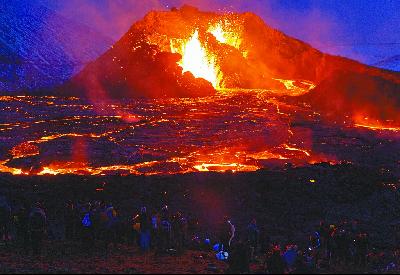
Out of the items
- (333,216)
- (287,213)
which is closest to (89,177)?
(287,213)

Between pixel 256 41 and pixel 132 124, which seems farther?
pixel 256 41

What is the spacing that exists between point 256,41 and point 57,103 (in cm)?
7598

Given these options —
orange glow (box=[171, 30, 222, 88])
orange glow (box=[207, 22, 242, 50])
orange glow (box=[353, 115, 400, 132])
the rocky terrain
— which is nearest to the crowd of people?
the rocky terrain

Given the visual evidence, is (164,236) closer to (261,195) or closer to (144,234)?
(144,234)

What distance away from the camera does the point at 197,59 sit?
134 meters

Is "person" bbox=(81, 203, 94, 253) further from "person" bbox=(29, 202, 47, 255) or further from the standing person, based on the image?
the standing person

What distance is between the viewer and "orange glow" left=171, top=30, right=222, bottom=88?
13012cm

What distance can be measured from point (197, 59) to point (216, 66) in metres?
6.50

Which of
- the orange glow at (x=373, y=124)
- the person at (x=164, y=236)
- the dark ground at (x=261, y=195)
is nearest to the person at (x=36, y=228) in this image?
Answer: the person at (x=164, y=236)

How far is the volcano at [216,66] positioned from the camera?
3580 inches

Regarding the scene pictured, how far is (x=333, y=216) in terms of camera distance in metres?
27.4

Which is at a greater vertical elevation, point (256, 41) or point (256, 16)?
point (256, 16)

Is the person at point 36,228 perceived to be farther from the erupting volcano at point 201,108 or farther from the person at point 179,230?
the erupting volcano at point 201,108

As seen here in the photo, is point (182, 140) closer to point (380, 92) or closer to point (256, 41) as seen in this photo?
point (380, 92)
